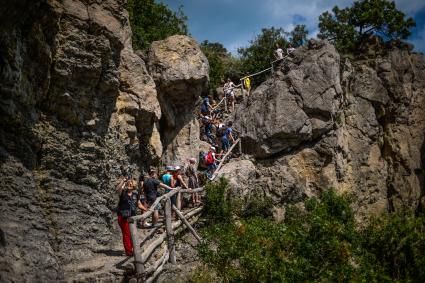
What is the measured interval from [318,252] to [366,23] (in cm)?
2388

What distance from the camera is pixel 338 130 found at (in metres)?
21.9

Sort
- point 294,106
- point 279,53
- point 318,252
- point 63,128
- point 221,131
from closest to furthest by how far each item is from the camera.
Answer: point 318,252 → point 63,128 → point 294,106 → point 221,131 → point 279,53

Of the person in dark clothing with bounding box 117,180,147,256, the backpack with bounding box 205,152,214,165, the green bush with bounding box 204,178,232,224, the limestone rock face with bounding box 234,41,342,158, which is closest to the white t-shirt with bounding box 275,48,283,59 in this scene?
the limestone rock face with bounding box 234,41,342,158

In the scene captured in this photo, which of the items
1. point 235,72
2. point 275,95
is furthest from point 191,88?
point 235,72

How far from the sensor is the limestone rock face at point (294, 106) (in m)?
20.5

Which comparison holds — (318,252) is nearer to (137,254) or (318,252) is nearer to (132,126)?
(137,254)

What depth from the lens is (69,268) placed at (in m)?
10.0

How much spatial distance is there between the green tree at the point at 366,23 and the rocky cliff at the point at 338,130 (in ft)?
7.01

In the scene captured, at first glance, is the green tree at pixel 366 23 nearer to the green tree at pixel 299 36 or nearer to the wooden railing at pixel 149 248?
the green tree at pixel 299 36

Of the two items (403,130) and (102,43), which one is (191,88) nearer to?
(102,43)

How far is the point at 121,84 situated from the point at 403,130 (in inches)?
682

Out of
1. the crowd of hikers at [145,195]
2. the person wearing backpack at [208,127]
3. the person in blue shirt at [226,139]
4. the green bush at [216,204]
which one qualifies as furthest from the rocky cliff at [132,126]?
the green bush at [216,204]

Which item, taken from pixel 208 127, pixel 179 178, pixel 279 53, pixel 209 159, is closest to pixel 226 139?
pixel 208 127

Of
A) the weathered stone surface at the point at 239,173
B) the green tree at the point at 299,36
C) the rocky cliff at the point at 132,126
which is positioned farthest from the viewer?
the green tree at the point at 299,36
